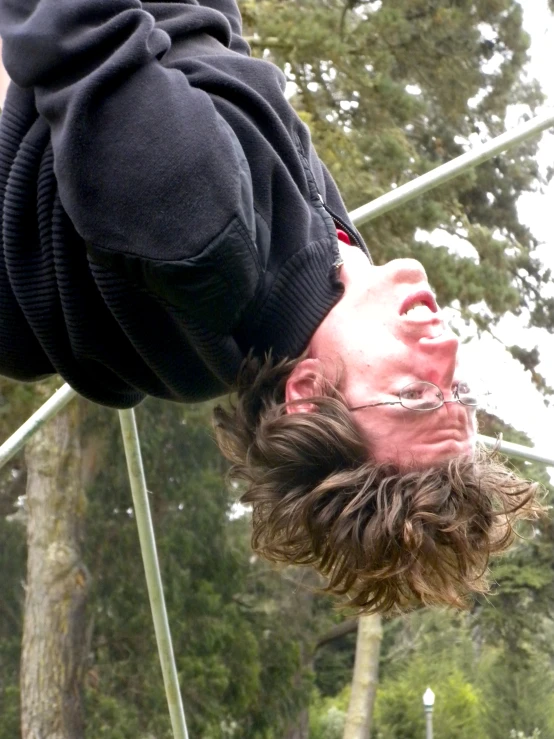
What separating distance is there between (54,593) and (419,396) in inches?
222

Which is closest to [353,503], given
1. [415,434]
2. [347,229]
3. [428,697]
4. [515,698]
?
[415,434]

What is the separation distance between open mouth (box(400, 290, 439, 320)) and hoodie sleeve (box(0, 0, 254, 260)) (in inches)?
8.1

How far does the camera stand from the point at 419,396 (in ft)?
3.38

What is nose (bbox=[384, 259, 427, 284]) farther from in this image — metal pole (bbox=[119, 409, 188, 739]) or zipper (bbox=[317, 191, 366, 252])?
metal pole (bbox=[119, 409, 188, 739])

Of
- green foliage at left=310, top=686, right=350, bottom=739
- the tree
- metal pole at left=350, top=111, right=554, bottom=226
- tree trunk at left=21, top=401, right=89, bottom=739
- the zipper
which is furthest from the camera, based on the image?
green foliage at left=310, top=686, right=350, bottom=739

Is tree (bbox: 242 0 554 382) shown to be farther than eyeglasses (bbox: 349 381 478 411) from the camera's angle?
Yes

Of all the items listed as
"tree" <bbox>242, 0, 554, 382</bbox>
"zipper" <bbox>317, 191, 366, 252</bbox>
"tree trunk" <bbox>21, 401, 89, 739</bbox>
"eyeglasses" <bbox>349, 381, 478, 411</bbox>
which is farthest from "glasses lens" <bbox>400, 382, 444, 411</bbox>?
"tree trunk" <bbox>21, 401, 89, 739</bbox>

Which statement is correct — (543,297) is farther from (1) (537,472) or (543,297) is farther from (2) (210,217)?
(2) (210,217)

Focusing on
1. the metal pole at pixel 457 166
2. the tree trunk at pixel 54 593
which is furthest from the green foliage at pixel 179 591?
the metal pole at pixel 457 166

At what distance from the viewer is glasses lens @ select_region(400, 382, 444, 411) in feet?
3.37

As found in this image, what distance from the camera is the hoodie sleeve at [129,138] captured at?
88cm

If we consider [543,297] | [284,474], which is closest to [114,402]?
[284,474]

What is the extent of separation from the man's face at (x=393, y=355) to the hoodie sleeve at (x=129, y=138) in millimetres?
184

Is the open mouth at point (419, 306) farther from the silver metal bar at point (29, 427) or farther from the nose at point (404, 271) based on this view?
the silver metal bar at point (29, 427)
